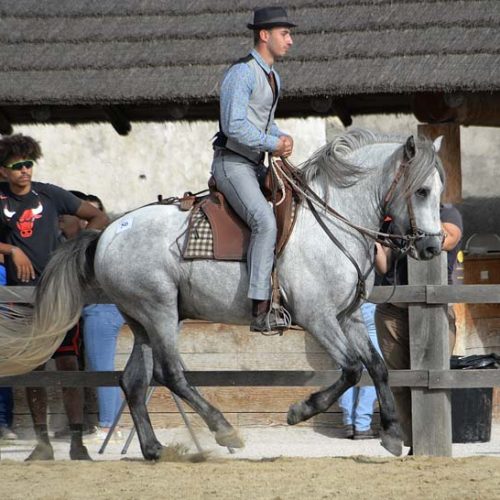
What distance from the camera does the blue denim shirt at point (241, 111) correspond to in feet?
25.2

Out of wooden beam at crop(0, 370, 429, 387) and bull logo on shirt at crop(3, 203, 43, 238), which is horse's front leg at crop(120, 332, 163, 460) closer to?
wooden beam at crop(0, 370, 429, 387)

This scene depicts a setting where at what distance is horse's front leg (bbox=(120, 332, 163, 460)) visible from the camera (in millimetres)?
8102

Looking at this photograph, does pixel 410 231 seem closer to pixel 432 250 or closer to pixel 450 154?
pixel 432 250

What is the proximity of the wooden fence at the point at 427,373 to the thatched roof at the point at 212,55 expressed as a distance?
2779 mm

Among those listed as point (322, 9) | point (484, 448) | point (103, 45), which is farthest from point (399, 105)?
point (484, 448)

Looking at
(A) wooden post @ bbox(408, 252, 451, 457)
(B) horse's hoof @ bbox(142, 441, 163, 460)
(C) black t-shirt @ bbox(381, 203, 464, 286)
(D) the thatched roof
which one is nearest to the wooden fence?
(A) wooden post @ bbox(408, 252, 451, 457)

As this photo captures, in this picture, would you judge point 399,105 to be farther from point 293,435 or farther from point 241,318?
point 241,318

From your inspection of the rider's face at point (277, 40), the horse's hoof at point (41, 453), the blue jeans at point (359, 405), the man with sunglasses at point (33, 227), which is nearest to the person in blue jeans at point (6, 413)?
the man with sunglasses at point (33, 227)

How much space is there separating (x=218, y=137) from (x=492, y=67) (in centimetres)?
380

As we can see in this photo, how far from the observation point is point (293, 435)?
34.7 feet

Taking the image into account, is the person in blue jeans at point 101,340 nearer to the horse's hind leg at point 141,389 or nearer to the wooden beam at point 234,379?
the wooden beam at point 234,379

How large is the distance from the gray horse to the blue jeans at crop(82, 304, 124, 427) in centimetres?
188

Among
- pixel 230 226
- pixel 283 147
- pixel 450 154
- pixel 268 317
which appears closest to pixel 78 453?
pixel 268 317

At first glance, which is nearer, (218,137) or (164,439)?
(218,137)
